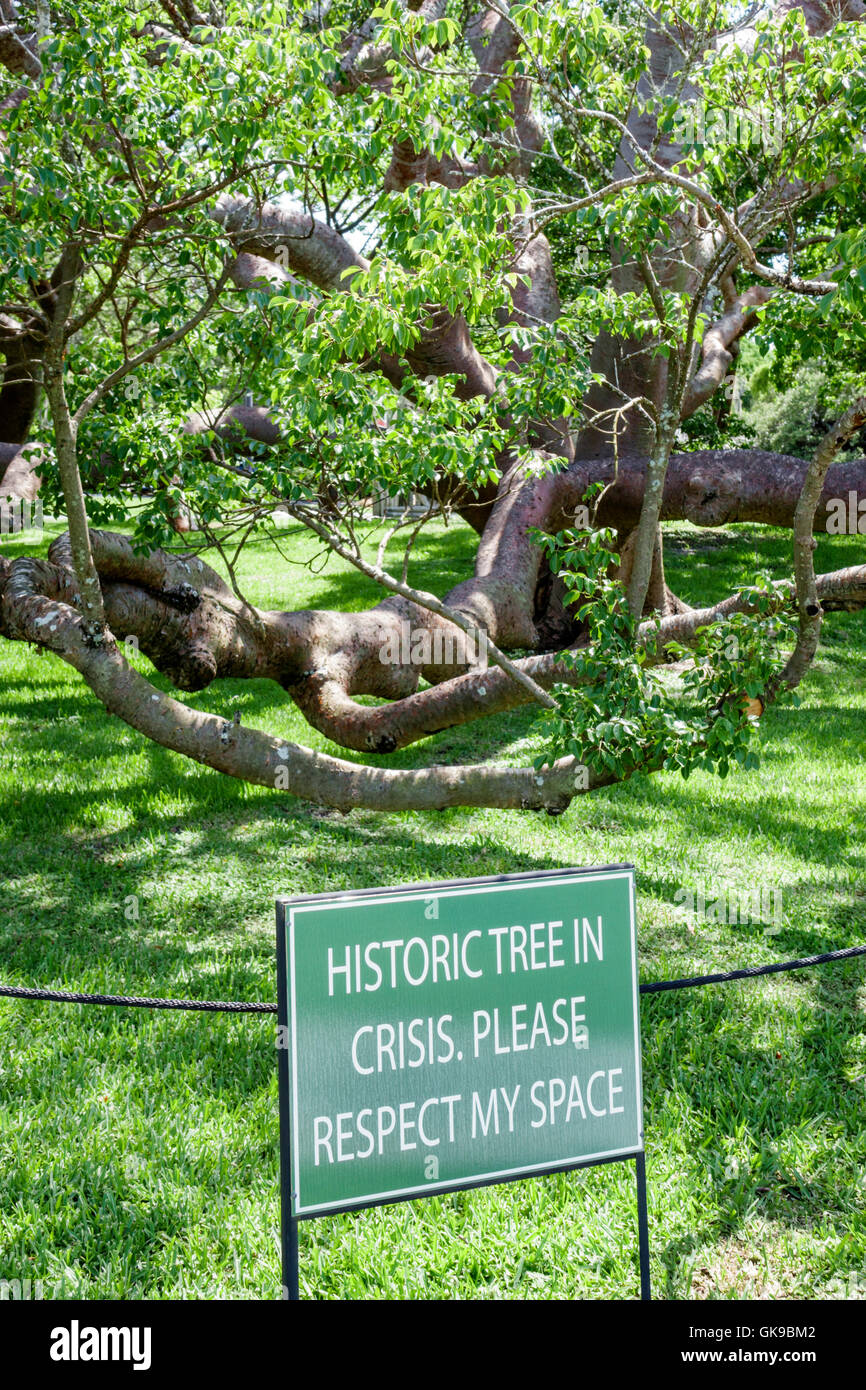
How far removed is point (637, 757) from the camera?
4438 mm

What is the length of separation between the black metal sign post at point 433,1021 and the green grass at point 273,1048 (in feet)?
2.04

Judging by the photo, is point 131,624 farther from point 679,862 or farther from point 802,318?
point 802,318

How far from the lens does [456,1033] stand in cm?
243

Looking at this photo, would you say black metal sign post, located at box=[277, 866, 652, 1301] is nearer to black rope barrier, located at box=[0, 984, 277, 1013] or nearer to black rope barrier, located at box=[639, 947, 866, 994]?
black rope barrier, located at box=[639, 947, 866, 994]

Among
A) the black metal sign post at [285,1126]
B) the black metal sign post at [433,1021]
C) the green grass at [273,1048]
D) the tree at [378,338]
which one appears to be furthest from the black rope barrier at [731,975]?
the tree at [378,338]

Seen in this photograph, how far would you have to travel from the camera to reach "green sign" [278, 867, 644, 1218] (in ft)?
7.48

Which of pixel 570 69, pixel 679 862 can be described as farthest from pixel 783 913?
pixel 570 69

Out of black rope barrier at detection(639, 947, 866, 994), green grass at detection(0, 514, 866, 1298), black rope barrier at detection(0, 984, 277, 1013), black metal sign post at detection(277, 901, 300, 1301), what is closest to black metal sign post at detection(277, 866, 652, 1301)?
black metal sign post at detection(277, 901, 300, 1301)

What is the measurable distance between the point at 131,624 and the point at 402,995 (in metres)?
4.22

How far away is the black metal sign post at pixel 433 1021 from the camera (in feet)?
7.43

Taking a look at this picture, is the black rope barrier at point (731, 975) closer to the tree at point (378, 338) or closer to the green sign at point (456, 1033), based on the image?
the green sign at point (456, 1033)

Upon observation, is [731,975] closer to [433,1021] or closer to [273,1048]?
[433,1021]

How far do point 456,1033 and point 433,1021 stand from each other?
67 mm

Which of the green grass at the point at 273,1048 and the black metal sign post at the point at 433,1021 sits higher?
the black metal sign post at the point at 433,1021
